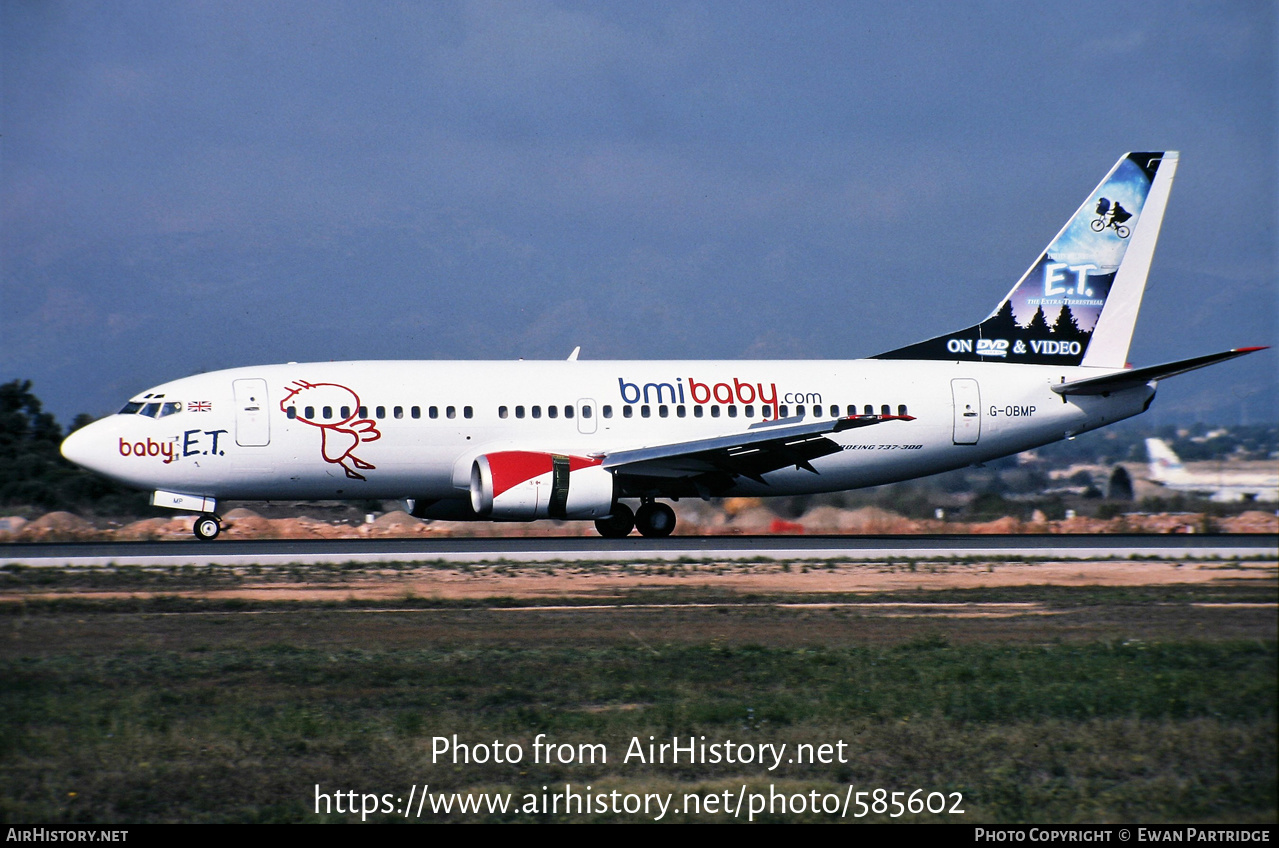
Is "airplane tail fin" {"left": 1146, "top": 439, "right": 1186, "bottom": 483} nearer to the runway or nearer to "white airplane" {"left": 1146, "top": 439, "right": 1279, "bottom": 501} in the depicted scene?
"white airplane" {"left": 1146, "top": 439, "right": 1279, "bottom": 501}

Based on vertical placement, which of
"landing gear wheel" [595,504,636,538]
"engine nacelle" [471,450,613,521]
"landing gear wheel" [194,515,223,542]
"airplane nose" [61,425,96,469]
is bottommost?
"landing gear wheel" [595,504,636,538]

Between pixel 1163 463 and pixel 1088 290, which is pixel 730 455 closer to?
pixel 1088 290

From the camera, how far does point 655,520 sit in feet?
88.6

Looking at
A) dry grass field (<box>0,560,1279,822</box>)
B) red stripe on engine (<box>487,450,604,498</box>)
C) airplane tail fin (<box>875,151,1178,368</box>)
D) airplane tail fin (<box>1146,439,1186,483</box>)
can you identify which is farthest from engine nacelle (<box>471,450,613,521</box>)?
airplane tail fin (<box>1146,439,1186,483</box>)

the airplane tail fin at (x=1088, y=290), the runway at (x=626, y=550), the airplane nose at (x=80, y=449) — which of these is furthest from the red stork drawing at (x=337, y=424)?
the airplane tail fin at (x=1088, y=290)

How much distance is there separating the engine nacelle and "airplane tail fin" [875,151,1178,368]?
8.51 meters

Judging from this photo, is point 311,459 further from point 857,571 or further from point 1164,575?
point 1164,575

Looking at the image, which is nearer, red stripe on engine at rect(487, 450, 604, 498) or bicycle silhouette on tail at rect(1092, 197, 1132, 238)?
red stripe on engine at rect(487, 450, 604, 498)

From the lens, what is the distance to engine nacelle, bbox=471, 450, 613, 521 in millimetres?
24453

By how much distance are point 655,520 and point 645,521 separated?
0.22 metres

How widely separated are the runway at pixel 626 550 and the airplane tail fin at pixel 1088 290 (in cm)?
485

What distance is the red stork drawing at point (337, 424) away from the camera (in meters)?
25.7

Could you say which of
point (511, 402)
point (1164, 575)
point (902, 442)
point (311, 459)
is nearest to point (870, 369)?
point (902, 442)

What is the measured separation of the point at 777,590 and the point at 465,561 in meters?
6.15
